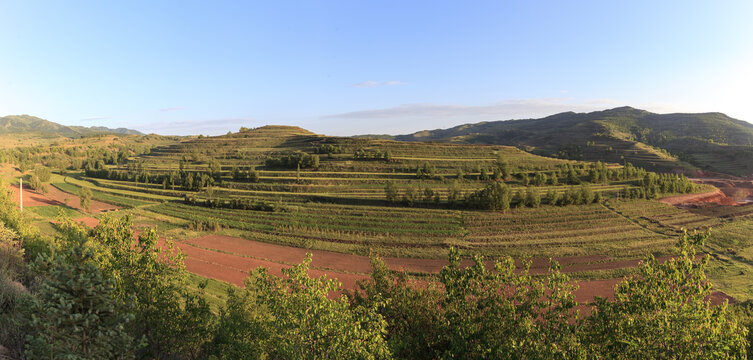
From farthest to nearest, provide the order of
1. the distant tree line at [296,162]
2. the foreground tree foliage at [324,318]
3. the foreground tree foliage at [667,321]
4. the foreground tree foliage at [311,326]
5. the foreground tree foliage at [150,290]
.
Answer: the distant tree line at [296,162] < the foreground tree foliage at [150,290] < the foreground tree foliage at [311,326] < the foreground tree foliage at [667,321] < the foreground tree foliage at [324,318]

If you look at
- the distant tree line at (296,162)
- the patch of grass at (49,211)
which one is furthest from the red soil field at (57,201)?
the distant tree line at (296,162)

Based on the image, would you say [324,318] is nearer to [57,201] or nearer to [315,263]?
[315,263]

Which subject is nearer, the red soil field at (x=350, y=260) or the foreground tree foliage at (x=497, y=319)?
the foreground tree foliage at (x=497, y=319)

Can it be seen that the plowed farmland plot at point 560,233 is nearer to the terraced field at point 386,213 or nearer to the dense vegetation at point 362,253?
the terraced field at point 386,213

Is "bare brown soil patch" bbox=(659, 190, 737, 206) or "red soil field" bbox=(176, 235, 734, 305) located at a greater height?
"bare brown soil patch" bbox=(659, 190, 737, 206)

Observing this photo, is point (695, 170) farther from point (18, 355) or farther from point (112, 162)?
point (112, 162)

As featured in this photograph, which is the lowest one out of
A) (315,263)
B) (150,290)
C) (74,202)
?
(315,263)

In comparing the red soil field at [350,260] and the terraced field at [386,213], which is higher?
the terraced field at [386,213]

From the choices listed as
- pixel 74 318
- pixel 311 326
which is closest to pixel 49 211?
pixel 74 318

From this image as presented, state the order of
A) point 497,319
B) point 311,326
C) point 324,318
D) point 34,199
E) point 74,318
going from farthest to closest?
1. point 34,199
2. point 497,319
3. point 311,326
4. point 324,318
5. point 74,318

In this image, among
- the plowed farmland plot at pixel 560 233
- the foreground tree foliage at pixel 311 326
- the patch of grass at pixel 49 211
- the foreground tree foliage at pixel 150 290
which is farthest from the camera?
the patch of grass at pixel 49 211

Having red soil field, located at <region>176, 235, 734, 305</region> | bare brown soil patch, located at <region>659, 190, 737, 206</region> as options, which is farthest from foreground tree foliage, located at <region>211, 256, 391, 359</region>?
bare brown soil patch, located at <region>659, 190, 737, 206</region>

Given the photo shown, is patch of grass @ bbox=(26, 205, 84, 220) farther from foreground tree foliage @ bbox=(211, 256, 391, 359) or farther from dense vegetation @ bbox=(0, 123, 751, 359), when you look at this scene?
foreground tree foliage @ bbox=(211, 256, 391, 359)

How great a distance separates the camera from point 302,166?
122 meters
